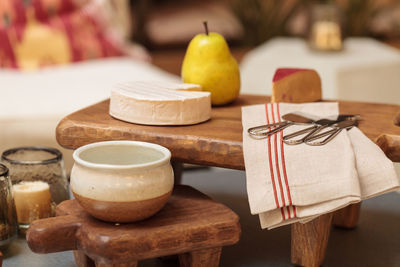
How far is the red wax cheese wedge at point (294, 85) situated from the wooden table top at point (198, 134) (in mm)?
77

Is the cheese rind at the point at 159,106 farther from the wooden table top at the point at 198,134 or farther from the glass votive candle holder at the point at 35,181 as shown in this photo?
the glass votive candle holder at the point at 35,181

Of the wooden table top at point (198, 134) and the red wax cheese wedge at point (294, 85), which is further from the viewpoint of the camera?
the red wax cheese wedge at point (294, 85)

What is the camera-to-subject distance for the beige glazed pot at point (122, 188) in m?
0.67

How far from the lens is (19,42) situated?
188 cm

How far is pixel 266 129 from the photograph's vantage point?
79cm

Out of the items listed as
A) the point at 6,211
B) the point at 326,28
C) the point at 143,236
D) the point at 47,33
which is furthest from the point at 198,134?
the point at 326,28

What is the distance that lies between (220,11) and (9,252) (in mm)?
2456

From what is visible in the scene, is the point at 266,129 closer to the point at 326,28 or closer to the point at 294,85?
the point at 294,85

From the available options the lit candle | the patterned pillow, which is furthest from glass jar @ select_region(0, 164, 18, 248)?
the patterned pillow

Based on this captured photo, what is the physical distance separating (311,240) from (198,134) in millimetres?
197

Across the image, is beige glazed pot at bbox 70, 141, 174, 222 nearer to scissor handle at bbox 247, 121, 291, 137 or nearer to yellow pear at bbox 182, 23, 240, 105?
scissor handle at bbox 247, 121, 291, 137

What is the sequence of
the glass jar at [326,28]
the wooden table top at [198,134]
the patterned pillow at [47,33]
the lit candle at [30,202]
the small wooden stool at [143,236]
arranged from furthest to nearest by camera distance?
1. the glass jar at [326,28]
2. the patterned pillow at [47,33]
3. the lit candle at [30,202]
4. the wooden table top at [198,134]
5. the small wooden stool at [143,236]

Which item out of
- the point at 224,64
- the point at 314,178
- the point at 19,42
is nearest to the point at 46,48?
the point at 19,42

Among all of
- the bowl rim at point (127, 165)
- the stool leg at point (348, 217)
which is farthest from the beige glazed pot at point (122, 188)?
the stool leg at point (348, 217)
